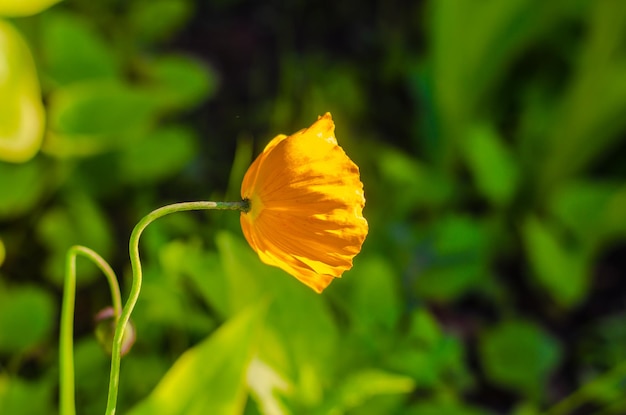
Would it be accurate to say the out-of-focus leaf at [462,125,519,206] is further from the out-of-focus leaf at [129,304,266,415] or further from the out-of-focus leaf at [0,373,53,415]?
the out-of-focus leaf at [0,373,53,415]

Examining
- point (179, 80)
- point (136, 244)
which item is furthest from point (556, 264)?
point (136, 244)

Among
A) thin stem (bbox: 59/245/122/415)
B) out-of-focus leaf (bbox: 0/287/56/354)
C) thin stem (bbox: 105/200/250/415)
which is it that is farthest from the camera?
out-of-focus leaf (bbox: 0/287/56/354)

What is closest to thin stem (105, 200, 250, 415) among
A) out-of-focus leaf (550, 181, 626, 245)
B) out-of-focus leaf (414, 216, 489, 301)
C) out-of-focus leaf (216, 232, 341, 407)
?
out-of-focus leaf (216, 232, 341, 407)

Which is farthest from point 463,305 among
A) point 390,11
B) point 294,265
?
point 294,265

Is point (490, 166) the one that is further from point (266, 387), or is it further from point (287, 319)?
point (266, 387)

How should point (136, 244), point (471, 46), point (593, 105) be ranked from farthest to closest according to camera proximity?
point (471, 46) < point (593, 105) < point (136, 244)

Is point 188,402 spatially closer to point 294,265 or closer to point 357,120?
point 294,265
